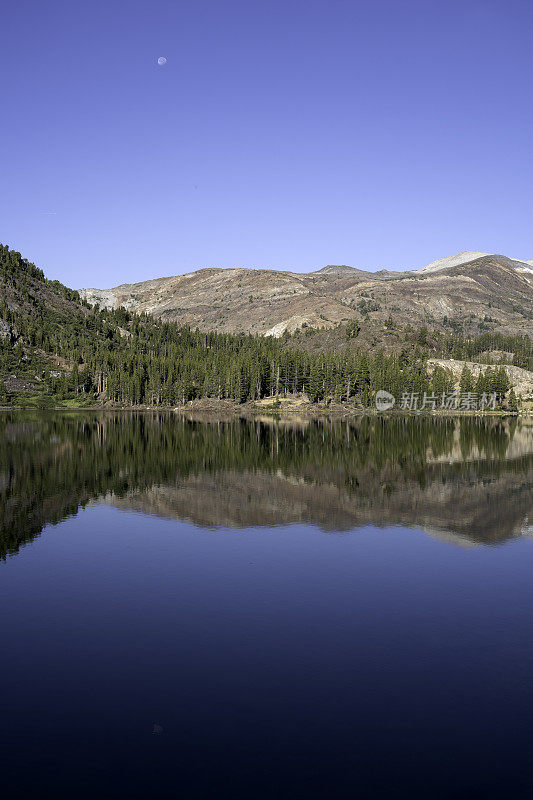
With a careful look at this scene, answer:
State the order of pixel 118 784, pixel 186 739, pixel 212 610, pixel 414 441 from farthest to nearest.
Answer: pixel 414 441, pixel 212 610, pixel 186 739, pixel 118 784

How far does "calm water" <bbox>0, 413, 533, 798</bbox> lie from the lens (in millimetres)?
18641

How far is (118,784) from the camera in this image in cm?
1767

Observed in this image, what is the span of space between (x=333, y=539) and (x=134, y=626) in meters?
20.6

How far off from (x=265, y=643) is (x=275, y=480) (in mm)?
44421

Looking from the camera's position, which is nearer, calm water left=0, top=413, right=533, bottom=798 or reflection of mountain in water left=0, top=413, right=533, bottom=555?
calm water left=0, top=413, right=533, bottom=798

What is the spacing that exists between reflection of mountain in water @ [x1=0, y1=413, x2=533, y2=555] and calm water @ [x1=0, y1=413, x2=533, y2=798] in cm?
48

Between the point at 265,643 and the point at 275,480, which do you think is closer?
the point at 265,643

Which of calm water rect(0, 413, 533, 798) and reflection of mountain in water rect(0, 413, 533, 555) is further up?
reflection of mountain in water rect(0, 413, 533, 555)

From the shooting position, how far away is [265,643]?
26859mm

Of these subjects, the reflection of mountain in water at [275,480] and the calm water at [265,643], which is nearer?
the calm water at [265,643]

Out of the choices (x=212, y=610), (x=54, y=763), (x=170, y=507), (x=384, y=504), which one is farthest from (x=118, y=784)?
(x=384, y=504)

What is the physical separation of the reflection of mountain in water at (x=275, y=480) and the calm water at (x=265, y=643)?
1.57 feet

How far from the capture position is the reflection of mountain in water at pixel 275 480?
52969 mm

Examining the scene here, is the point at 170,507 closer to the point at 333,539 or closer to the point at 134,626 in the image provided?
the point at 333,539
